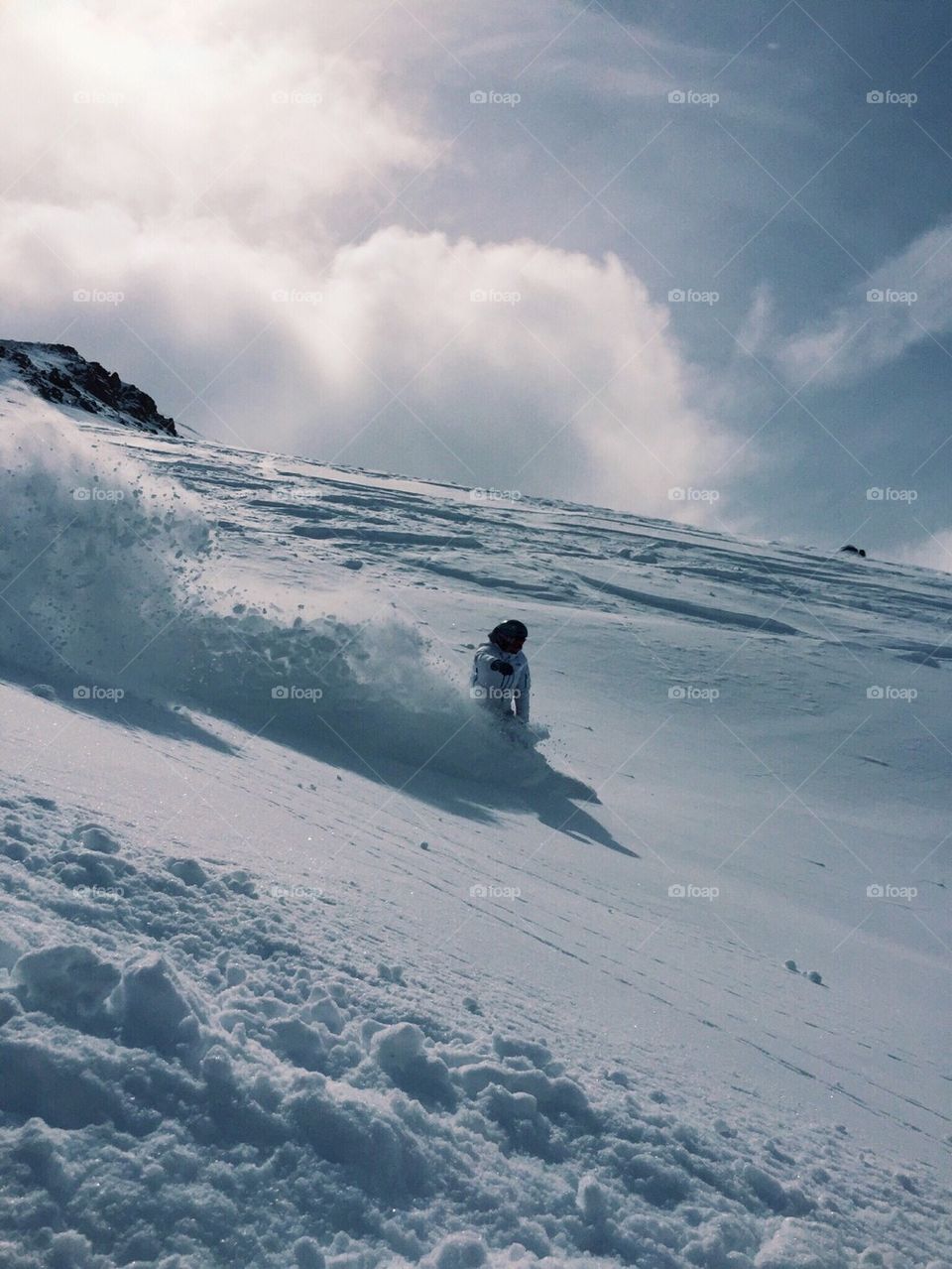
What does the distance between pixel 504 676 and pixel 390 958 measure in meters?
5.05

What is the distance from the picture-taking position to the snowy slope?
1679 mm

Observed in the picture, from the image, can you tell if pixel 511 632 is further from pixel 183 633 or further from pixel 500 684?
pixel 183 633

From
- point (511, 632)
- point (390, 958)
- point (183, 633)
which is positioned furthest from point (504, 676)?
point (390, 958)

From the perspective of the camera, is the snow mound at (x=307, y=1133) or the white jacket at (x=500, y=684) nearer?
the snow mound at (x=307, y=1133)

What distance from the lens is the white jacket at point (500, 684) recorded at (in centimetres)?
751

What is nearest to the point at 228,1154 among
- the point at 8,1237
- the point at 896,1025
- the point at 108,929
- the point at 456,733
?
the point at 8,1237

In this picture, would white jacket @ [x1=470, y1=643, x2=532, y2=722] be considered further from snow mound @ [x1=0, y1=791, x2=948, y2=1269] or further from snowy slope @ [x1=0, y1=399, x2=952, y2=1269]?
snow mound @ [x1=0, y1=791, x2=948, y2=1269]

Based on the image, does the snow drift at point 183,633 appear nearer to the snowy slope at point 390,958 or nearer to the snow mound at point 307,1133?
the snowy slope at point 390,958

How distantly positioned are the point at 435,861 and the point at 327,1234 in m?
2.58

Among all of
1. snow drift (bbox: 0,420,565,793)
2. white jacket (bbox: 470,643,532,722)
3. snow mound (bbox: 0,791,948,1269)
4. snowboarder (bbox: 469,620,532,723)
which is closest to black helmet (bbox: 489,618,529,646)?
snowboarder (bbox: 469,620,532,723)

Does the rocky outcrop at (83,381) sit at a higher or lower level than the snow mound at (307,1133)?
higher

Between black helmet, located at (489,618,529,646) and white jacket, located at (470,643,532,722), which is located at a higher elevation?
black helmet, located at (489,618,529,646)

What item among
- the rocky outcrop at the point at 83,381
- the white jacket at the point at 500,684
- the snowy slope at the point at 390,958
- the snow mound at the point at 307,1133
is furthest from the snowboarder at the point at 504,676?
the rocky outcrop at the point at 83,381

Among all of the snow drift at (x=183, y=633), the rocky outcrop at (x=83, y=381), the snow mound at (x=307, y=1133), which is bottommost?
the snow mound at (x=307, y=1133)
